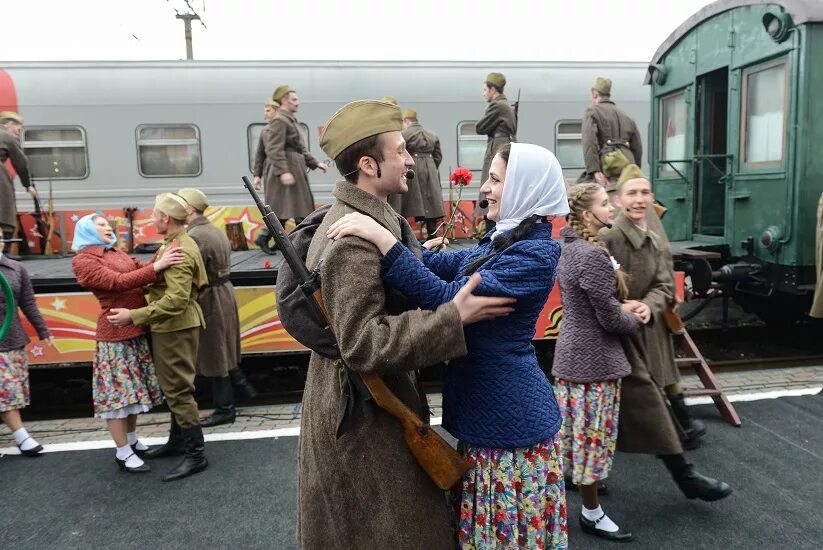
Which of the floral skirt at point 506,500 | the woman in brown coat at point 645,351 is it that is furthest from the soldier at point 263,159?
the floral skirt at point 506,500

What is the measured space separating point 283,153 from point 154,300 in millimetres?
3052

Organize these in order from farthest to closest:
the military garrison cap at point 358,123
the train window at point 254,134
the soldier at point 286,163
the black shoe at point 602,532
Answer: the train window at point 254,134 → the soldier at point 286,163 → the black shoe at point 602,532 → the military garrison cap at point 358,123

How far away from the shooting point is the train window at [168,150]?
9492 mm

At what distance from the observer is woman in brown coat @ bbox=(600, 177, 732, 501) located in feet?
10.9

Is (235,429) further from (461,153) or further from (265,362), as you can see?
(461,153)

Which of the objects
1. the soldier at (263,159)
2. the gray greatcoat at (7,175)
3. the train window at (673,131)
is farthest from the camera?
the train window at (673,131)

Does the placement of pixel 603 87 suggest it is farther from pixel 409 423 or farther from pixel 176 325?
pixel 409 423

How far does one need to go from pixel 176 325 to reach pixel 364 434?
2.75m

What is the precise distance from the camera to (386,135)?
179 cm

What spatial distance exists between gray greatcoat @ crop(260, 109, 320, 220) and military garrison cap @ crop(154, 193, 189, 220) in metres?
2.68

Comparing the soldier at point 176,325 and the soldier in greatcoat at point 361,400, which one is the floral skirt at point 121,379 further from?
the soldier in greatcoat at point 361,400

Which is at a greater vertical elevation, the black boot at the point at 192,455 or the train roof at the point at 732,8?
the train roof at the point at 732,8

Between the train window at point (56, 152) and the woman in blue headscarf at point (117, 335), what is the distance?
6235 millimetres

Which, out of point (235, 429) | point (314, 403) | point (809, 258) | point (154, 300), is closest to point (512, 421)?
point (314, 403)
